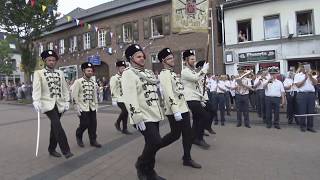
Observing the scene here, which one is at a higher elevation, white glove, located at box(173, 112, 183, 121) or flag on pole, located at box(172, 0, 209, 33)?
flag on pole, located at box(172, 0, 209, 33)

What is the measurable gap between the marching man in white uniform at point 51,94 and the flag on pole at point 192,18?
5.49m

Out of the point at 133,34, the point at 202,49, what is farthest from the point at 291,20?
the point at 133,34

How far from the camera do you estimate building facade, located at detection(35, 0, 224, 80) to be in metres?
27.4

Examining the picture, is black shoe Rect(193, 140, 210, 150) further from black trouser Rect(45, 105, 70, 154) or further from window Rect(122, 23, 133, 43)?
window Rect(122, 23, 133, 43)

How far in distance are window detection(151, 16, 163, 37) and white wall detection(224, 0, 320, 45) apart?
18.4 ft

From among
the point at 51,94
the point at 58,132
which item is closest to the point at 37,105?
the point at 51,94

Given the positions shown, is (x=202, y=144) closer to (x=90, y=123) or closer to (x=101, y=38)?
(x=90, y=123)

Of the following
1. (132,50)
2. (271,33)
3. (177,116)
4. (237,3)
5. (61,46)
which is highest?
(237,3)

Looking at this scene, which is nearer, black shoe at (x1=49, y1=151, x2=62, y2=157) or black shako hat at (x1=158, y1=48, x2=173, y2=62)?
black shako hat at (x1=158, y1=48, x2=173, y2=62)

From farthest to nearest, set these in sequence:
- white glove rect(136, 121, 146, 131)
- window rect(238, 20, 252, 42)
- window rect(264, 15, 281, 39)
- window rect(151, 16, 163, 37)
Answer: window rect(151, 16, 163, 37), window rect(238, 20, 252, 42), window rect(264, 15, 281, 39), white glove rect(136, 121, 146, 131)

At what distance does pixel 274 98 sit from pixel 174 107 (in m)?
5.97

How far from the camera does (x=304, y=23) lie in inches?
891

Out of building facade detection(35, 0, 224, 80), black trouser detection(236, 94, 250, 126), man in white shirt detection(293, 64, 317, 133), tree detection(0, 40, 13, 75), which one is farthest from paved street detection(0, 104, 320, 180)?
tree detection(0, 40, 13, 75)

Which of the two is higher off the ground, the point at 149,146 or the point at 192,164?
the point at 149,146
